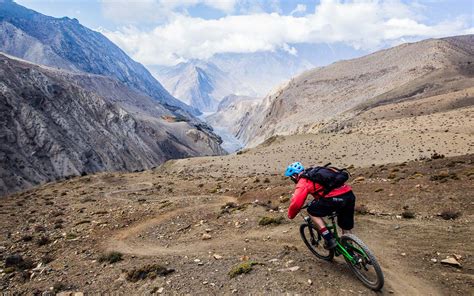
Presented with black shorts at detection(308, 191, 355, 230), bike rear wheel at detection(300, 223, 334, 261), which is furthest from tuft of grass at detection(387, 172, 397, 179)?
black shorts at detection(308, 191, 355, 230)

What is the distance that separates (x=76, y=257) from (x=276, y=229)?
7.19 metres

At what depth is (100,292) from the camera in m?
10.4

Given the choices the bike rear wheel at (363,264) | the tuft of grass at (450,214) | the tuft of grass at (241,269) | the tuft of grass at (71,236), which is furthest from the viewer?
the tuft of grass at (71,236)

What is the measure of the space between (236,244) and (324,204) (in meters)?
4.60

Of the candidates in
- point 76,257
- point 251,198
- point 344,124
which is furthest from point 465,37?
point 76,257

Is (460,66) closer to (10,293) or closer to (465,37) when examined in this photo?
(465,37)

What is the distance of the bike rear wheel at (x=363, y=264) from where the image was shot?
25.9 ft

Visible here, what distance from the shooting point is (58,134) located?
7969 centimetres

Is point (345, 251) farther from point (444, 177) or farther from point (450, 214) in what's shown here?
point (444, 177)

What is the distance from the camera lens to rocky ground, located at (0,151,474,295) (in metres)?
8.98

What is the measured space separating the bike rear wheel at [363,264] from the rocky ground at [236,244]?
0.21m

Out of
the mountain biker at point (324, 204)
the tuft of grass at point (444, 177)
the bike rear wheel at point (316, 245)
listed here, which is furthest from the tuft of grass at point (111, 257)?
the tuft of grass at point (444, 177)

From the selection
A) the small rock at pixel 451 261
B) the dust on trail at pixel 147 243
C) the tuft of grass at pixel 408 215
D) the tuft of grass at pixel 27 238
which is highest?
the tuft of grass at pixel 27 238

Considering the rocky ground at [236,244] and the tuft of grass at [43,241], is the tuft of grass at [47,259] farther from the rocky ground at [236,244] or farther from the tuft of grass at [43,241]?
the tuft of grass at [43,241]
